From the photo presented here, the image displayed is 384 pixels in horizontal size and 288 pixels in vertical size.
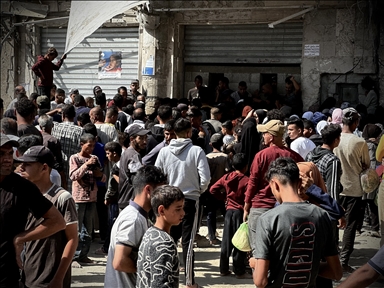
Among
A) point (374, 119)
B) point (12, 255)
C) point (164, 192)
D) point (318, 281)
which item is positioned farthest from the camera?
point (374, 119)

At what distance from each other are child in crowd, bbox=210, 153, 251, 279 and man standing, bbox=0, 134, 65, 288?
14.3 feet

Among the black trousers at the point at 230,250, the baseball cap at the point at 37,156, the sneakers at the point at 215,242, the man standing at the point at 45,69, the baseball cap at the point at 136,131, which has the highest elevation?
the man standing at the point at 45,69

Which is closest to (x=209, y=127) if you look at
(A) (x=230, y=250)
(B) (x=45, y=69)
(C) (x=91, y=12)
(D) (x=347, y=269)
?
(A) (x=230, y=250)

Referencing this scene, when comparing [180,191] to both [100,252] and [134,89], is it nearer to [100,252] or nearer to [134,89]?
[100,252]

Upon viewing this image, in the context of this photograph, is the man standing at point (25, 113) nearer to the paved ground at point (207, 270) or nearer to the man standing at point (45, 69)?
the paved ground at point (207, 270)

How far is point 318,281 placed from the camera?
590cm

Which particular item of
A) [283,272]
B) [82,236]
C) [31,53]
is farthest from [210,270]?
[31,53]

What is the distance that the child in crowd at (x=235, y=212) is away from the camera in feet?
26.6

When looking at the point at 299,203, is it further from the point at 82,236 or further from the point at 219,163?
the point at 219,163

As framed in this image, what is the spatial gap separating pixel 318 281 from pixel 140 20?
36.6 ft

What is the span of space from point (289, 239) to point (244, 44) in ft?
40.6

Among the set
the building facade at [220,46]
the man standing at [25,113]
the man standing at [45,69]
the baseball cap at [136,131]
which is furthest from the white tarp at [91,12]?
the building facade at [220,46]

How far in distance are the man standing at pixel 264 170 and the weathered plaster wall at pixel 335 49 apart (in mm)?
8269

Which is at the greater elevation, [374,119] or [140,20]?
[140,20]
